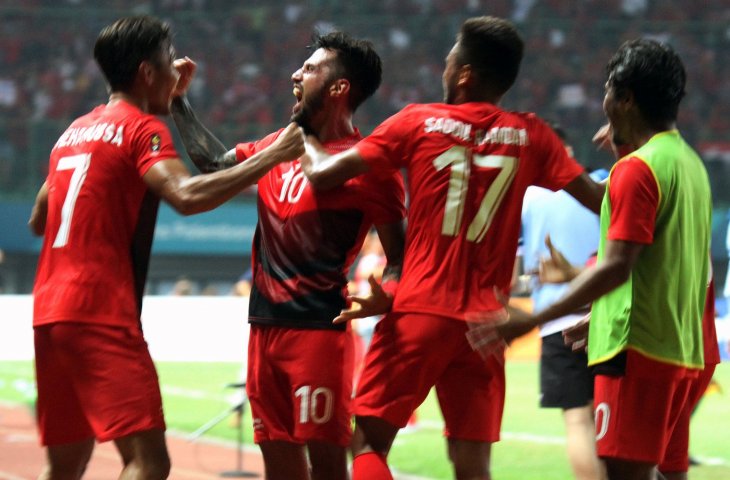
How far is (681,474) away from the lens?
4.66 metres

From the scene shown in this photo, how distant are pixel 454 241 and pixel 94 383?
1.39 m

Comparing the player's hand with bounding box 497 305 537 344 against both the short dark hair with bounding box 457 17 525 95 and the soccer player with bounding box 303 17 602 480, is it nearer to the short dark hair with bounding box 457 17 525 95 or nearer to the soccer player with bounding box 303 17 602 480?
the soccer player with bounding box 303 17 602 480

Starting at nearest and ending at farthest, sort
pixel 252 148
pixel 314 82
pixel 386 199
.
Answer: pixel 386 199, pixel 314 82, pixel 252 148

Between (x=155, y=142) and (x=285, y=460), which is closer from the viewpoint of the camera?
(x=155, y=142)

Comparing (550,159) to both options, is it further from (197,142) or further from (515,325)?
(197,142)

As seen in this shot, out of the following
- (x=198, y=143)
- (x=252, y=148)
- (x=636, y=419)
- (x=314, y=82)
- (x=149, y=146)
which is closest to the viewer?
(x=636, y=419)

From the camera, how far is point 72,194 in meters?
4.46

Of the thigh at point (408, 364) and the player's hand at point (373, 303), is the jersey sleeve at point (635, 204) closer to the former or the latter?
the thigh at point (408, 364)

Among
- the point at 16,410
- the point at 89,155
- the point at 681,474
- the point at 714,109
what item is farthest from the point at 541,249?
the point at 714,109

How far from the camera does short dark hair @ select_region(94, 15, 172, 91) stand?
4645 mm

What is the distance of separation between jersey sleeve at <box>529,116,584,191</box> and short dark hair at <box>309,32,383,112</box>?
814mm

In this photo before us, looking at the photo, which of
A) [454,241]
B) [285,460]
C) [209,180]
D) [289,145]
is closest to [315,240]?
[289,145]

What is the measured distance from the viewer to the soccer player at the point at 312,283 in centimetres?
473

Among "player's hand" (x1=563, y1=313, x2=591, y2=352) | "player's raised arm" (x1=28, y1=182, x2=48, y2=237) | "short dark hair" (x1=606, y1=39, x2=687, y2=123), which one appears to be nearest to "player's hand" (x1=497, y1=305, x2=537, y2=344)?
"player's hand" (x1=563, y1=313, x2=591, y2=352)
